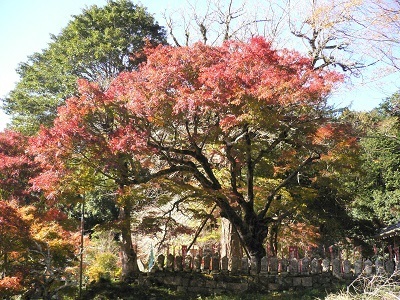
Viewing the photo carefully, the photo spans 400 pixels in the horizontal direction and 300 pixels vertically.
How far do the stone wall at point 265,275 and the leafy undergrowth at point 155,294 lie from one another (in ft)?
1.02

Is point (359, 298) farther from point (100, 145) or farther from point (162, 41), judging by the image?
point (162, 41)

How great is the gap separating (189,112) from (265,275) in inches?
163

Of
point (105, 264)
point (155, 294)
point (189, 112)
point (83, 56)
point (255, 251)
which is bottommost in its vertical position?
point (155, 294)

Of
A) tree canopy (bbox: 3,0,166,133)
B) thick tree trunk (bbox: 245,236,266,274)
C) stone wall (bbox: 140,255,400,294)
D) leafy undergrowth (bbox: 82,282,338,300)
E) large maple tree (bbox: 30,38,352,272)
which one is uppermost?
tree canopy (bbox: 3,0,166,133)

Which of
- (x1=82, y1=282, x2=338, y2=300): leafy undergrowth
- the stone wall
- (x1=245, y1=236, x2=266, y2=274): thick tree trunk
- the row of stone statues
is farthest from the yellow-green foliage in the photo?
(x1=245, y1=236, x2=266, y2=274): thick tree trunk

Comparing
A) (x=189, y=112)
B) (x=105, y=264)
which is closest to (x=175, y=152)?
(x=189, y=112)

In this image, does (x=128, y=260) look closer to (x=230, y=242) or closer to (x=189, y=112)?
(x=230, y=242)

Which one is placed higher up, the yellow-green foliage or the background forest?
the background forest

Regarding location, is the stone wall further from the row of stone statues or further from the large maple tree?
the large maple tree

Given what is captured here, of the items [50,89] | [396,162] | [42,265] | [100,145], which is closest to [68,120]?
[100,145]

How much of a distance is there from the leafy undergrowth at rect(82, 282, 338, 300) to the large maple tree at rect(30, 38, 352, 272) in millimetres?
1515

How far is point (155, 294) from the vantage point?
927 centimetres

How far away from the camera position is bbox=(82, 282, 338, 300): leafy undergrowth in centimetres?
866

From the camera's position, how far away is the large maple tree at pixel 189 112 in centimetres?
749
